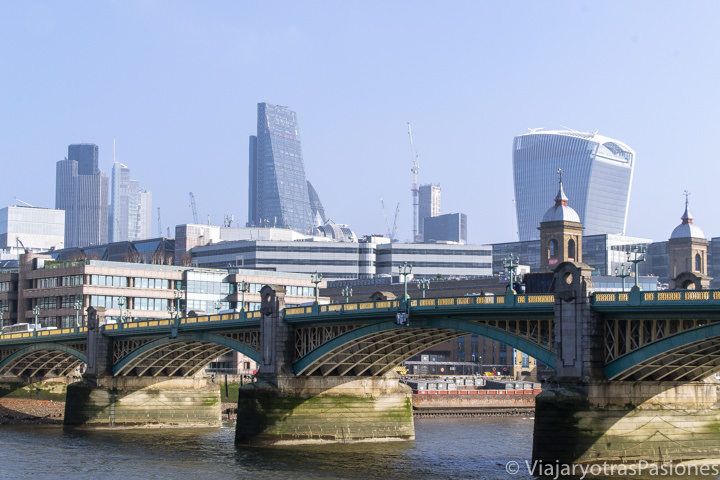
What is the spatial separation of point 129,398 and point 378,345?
104 ft

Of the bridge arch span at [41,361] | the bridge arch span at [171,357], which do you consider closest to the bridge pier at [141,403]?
the bridge arch span at [171,357]

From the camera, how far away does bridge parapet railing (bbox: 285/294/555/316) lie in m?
66.2

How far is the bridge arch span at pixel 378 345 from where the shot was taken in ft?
240

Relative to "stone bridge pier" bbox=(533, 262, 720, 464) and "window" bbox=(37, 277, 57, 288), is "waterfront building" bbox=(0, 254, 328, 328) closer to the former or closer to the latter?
"window" bbox=(37, 277, 57, 288)

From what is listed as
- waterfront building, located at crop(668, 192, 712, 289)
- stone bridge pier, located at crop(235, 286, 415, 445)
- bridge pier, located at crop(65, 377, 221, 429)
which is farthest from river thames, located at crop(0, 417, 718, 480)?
waterfront building, located at crop(668, 192, 712, 289)

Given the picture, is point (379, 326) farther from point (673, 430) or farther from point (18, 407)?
point (18, 407)

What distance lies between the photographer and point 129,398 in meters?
103

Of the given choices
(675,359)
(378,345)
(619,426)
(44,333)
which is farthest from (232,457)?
(44,333)

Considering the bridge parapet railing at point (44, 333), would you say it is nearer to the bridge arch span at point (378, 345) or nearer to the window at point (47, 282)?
the window at point (47, 282)

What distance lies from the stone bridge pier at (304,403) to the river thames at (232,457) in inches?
67.6

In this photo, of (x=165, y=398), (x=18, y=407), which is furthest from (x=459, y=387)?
(x=18, y=407)

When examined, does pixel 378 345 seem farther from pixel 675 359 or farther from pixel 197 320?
pixel 675 359

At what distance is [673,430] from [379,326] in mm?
22036

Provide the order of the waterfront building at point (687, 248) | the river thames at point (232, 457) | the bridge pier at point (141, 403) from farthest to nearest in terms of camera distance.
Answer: the waterfront building at point (687, 248) < the bridge pier at point (141, 403) < the river thames at point (232, 457)
